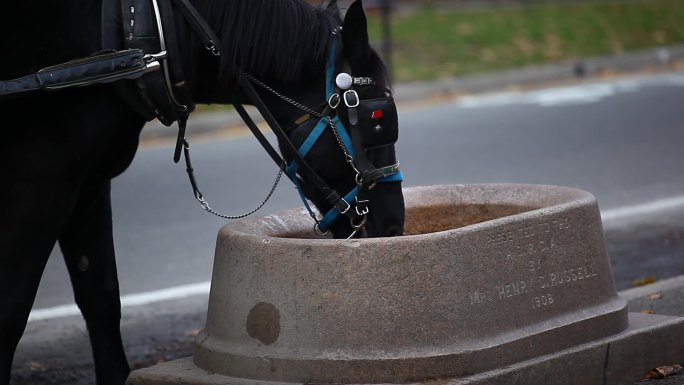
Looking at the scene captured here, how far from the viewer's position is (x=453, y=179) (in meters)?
9.55

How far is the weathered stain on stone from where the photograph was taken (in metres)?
4.00

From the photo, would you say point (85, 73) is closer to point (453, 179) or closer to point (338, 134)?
point (338, 134)

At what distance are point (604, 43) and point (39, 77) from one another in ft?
48.3

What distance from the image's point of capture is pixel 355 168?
415 cm

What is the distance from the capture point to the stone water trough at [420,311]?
391 cm

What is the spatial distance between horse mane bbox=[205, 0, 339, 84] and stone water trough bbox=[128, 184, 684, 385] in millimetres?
591

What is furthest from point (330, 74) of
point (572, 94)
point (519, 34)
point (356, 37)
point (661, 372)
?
point (519, 34)

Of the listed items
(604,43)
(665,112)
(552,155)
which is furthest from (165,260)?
(604,43)

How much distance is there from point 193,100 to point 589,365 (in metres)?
1.72

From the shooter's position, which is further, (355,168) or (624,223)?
(624,223)

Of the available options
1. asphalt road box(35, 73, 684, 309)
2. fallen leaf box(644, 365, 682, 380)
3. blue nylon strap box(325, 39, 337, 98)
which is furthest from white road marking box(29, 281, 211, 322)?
fallen leaf box(644, 365, 682, 380)

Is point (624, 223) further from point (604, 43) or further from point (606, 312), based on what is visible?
point (604, 43)

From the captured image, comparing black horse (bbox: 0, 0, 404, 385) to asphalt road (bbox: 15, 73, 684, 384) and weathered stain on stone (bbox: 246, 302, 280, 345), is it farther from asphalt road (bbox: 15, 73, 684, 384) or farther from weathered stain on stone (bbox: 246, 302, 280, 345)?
asphalt road (bbox: 15, 73, 684, 384)

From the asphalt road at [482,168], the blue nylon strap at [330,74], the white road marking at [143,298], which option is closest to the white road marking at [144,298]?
the white road marking at [143,298]
